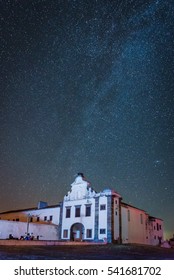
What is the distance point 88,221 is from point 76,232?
12.4ft

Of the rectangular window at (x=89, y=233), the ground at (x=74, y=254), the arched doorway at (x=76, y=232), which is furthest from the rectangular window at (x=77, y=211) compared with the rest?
the ground at (x=74, y=254)

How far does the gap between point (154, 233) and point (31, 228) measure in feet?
63.9

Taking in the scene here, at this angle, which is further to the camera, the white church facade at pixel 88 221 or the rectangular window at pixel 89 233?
the rectangular window at pixel 89 233

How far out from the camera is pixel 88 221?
113 feet

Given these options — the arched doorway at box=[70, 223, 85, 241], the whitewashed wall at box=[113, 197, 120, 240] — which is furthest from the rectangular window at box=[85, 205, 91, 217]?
the whitewashed wall at box=[113, 197, 120, 240]

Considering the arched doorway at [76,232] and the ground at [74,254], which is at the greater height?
the arched doorway at [76,232]

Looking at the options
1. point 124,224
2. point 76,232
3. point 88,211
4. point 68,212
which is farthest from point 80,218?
point 124,224

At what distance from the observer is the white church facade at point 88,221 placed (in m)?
32.8

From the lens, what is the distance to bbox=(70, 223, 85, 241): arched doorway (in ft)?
119

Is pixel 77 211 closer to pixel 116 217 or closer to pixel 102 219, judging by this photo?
pixel 102 219

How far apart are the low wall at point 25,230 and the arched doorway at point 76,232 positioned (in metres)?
2.48

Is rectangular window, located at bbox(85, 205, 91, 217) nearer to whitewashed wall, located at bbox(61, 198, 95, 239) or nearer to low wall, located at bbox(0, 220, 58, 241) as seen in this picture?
whitewashed wall, located at bbox(61, 198, 95, 239)

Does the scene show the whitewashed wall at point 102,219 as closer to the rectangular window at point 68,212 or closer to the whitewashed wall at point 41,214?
the rectangular window at point 68,212
